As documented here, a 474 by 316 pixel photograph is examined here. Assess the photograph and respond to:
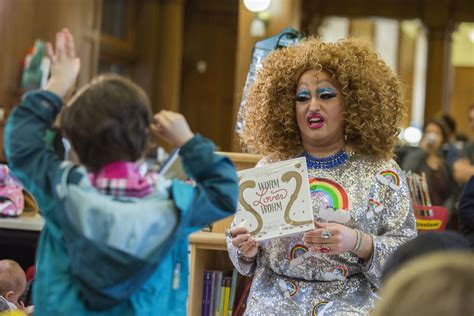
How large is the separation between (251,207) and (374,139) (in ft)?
1.57

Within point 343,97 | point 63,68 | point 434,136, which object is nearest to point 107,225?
point 63,68

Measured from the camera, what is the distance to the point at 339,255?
8.55 ft

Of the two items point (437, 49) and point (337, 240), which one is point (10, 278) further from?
point (437, 49)

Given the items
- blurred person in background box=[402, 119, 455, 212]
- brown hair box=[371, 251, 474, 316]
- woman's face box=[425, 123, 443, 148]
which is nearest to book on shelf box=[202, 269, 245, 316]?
brown hair box=[371, 251, 474, 316]

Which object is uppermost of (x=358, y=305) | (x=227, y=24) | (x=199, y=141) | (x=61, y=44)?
(x=227, y=24)

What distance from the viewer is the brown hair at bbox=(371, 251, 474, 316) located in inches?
49.4

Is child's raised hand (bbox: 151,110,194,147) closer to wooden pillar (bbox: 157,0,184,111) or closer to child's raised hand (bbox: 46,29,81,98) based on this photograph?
child's raised hand (bbox: 46,29,81,98)

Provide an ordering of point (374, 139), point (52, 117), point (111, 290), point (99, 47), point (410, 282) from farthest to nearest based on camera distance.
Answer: point (99, 47), point (374, 139), point (52, 117), point (111, 290), point (410, 282)

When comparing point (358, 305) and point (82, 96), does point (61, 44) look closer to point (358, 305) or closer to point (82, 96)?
point (82, 96)

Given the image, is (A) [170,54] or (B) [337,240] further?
(A) [170,54]

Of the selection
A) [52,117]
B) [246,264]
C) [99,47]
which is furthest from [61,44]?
[99,47]

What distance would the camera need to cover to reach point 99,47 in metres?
11.3

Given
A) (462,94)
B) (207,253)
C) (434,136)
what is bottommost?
(207,253)

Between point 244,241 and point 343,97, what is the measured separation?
582mm
